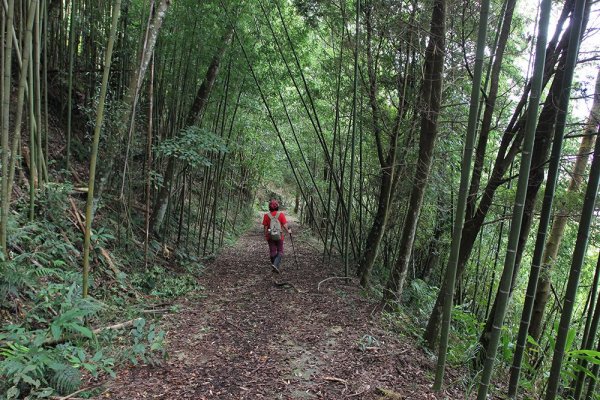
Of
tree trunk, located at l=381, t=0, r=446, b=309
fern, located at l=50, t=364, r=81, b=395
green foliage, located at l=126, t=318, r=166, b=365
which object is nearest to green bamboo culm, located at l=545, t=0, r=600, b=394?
tree trunk, located at l=381, t=0, r=446, b=309

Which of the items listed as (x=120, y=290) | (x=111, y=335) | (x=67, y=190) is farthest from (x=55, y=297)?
(x=67, y=190)

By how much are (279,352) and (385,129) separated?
3646mm

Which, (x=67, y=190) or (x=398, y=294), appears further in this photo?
(x=398, y=294)

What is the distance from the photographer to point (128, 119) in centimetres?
471

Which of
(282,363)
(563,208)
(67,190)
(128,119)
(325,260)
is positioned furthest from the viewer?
(325,260)

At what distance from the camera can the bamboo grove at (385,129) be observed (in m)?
3.04

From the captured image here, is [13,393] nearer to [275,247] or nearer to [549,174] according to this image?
[549,174]

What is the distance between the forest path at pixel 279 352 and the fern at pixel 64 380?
Result: 0.69 feet

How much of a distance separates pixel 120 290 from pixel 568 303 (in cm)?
431

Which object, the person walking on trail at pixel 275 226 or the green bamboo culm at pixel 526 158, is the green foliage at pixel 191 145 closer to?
the person walking on trail at pixel 275 226

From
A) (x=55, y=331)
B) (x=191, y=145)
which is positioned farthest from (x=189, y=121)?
(x=55, y=331)

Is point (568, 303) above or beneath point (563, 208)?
beneath

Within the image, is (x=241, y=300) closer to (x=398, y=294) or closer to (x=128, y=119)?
(x=398, y=294)

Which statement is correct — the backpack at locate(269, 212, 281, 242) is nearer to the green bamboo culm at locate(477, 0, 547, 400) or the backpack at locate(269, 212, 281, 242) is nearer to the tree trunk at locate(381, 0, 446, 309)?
the tree trunk at locate(381, 0, 446, 309)
